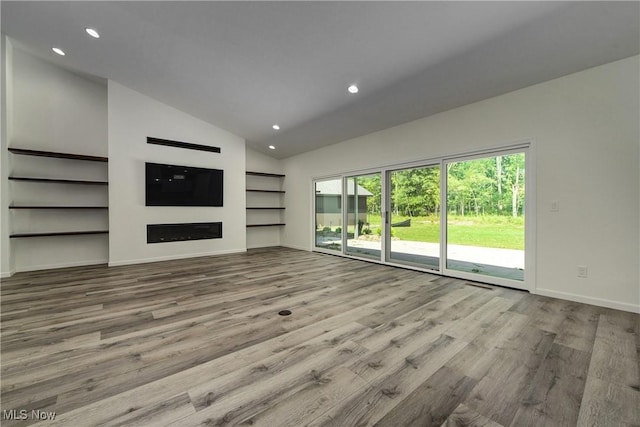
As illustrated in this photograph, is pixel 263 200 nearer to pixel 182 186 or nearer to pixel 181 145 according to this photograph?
pixel 182 186

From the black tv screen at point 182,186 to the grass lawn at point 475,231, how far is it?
14.7ft

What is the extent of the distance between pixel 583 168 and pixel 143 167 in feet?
23.6

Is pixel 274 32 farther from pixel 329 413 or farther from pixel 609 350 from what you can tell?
pixel 609 350

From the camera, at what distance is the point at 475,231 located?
4020 millimetres

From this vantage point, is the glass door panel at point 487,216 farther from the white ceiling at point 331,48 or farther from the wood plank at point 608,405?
the wood plank at point 608,405

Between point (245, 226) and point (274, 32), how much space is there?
479 centimetres

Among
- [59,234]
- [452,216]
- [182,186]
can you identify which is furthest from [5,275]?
[452,216]

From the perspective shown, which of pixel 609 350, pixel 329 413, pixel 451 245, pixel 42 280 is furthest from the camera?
pixel 451 245

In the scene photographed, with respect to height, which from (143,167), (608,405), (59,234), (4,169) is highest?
(143,167)

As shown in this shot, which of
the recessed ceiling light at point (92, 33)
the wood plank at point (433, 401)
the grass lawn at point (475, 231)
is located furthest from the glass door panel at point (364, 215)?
the recessed ceiling light at point (92, 33)

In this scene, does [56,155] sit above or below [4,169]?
above

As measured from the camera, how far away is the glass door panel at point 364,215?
17.6 feet

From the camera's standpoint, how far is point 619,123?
2770 mm

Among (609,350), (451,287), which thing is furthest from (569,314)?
(451,287)
